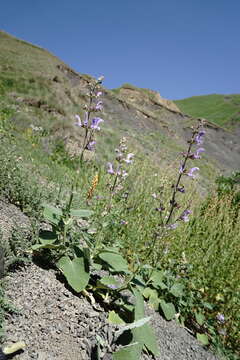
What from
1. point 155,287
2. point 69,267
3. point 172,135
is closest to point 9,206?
point 69,267

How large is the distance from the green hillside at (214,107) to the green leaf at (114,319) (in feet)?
138

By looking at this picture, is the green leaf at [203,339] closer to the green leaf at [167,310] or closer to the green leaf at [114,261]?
the green leaf at [167,310]

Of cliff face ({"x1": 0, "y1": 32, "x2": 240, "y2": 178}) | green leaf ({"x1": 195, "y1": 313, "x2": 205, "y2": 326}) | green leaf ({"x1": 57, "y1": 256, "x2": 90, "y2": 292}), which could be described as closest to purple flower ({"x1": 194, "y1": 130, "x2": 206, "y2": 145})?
cliff face ({"x1": 0, "y1": 32, "x2": 240, "y2": 178})

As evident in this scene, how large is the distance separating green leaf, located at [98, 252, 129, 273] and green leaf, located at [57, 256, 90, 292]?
0.65 feet

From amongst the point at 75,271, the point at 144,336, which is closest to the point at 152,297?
the point at 144,336

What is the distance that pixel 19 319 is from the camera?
1569 millimetres

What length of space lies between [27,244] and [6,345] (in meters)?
0.82

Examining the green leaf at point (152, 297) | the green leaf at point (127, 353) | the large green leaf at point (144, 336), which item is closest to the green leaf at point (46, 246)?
the large green leaf at point (144, 336)

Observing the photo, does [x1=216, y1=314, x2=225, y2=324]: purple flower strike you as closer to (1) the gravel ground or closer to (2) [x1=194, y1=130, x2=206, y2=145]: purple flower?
(1) the gravel ground

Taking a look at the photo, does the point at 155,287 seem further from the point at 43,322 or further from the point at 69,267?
the point at 43,322

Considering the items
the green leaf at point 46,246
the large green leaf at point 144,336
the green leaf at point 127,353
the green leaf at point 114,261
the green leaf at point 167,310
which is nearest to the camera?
the green leaf at point 127,353

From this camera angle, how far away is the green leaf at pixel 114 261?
2201mm

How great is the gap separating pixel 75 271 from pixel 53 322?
1.42 ft

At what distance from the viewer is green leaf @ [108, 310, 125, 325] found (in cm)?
196
